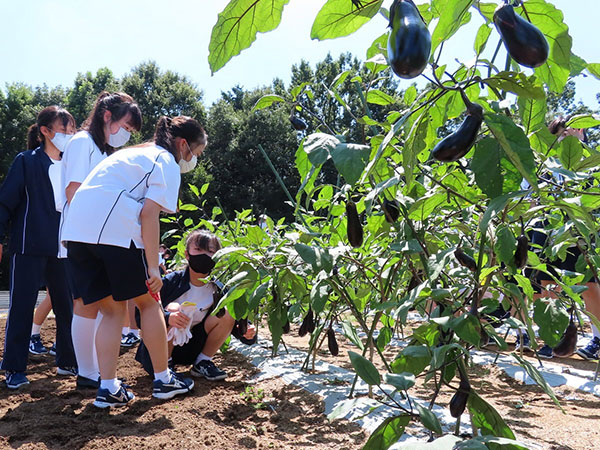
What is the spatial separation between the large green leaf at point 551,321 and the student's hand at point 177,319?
212cm

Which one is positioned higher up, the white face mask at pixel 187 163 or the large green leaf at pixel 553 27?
the white face mask at pixel 187 163

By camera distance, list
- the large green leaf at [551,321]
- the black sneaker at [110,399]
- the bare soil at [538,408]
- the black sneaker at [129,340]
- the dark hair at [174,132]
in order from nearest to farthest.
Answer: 1. the large green leaf at [551,321]
2. the bare soil at [538,408]
3. the black sneaker at [110,399]
4. the dark hair at [174,132]
5. the black sneaker at [129,340]

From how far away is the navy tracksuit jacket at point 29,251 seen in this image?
2.78m

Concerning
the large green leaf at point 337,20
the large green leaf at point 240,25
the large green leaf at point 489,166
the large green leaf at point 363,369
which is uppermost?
the large green leaf at point 337,20

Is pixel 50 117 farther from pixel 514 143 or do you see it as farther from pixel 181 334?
pixel 514 143

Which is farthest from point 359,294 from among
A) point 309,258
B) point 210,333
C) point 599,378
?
point 599,378

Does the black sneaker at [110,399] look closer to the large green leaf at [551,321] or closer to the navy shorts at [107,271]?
the navy shorts at [107,271]

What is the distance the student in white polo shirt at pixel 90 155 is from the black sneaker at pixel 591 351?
312 centimetres

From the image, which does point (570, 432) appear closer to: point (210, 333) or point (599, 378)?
point (599, 378)

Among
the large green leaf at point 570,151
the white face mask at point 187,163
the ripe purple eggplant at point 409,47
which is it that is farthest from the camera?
the white face mask at point 187,163

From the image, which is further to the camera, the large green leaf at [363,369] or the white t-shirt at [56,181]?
the white t-shirt at [56,181]

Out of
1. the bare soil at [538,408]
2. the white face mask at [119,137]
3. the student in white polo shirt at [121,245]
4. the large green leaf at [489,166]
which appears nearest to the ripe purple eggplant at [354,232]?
the large green leaf at [489,166]

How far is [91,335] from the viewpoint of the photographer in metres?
2.62

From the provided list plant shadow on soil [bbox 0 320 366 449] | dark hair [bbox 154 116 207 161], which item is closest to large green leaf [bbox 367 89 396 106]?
plant shadow on soil [bbox 0 320 366 449]
